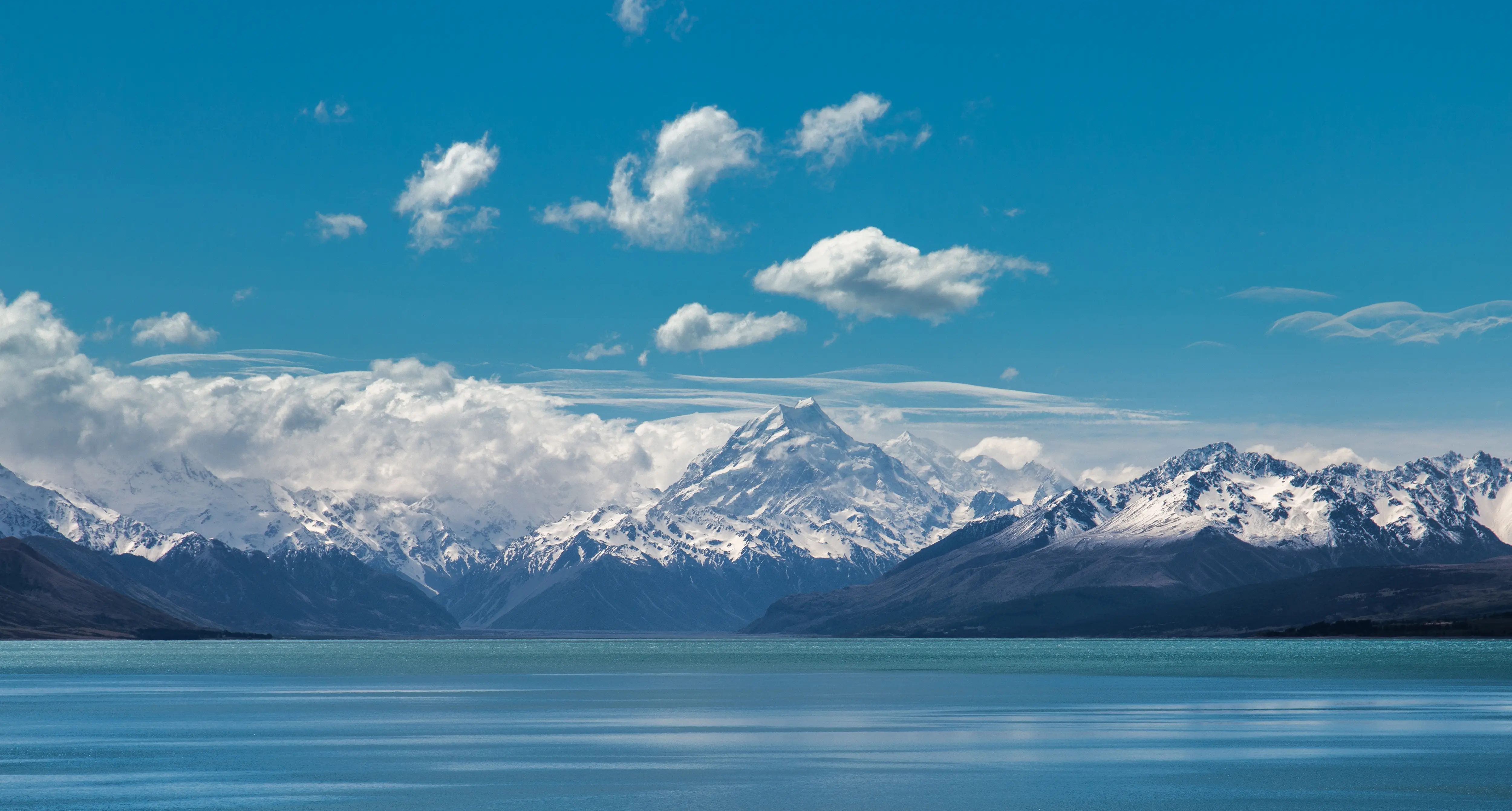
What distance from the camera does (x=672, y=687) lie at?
563 ft

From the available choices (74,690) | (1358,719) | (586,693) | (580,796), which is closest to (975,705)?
(1358,719)

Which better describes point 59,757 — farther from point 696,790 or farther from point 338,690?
point 338,690

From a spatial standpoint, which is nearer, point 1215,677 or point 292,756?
point 292,756

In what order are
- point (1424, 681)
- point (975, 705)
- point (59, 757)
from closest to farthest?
1. point (59, 757)
2. point (975, 705)
3. point (1424, 681)

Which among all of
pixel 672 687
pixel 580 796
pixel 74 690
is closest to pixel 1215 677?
pixel 672 687

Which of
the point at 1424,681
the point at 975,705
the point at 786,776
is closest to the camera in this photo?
the point at 786,776

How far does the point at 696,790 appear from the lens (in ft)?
221

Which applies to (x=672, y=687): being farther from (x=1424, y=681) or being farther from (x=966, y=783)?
(x=966, y=783)

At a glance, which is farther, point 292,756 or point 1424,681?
point 1424,681

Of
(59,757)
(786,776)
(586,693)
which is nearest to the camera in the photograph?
(786,776)

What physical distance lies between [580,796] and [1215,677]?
5667 inches

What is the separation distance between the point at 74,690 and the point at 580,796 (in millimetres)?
121766

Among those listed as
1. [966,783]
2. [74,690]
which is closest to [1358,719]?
[966,783]

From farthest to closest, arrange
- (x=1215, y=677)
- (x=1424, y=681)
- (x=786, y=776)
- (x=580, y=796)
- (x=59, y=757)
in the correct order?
(x=1215, y=677)
(x=1424, y=681)
(x=59, y=757)
(x=786, y=776)
(x=580, y=796)
